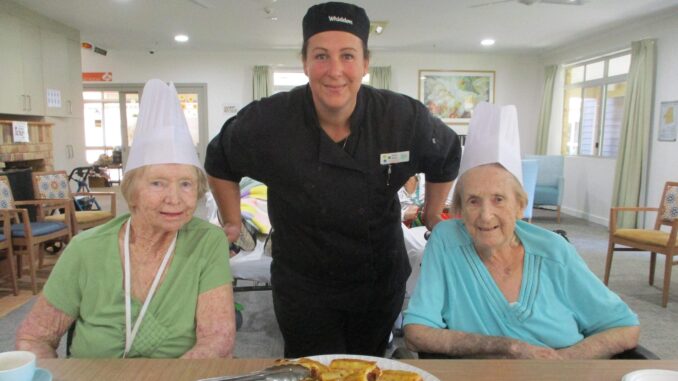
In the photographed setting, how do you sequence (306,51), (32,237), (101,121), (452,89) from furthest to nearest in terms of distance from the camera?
(101,121) < (452,89) < (32,237) < (306,51)

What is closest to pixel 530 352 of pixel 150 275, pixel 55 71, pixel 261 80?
pixel 150 275

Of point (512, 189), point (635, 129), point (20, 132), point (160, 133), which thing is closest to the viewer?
point (160, 133)

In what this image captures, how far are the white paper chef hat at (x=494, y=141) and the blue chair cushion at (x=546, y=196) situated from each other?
6.17 meters

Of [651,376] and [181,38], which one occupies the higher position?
[181,38]

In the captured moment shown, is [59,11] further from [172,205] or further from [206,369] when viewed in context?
[206,369]

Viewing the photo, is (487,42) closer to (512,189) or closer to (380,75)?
(380,75)

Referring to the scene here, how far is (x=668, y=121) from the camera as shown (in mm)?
5613

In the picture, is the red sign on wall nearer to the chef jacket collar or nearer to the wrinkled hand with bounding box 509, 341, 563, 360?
the chef jacket collar

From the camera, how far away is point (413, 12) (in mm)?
5781

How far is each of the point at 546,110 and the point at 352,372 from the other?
8493mm

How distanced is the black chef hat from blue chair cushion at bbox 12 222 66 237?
3456 millimetres

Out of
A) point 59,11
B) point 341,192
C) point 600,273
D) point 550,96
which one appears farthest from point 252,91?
point 341,192

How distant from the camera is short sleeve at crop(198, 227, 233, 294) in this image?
1.23 meters

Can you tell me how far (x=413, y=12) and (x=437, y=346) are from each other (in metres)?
5.32
